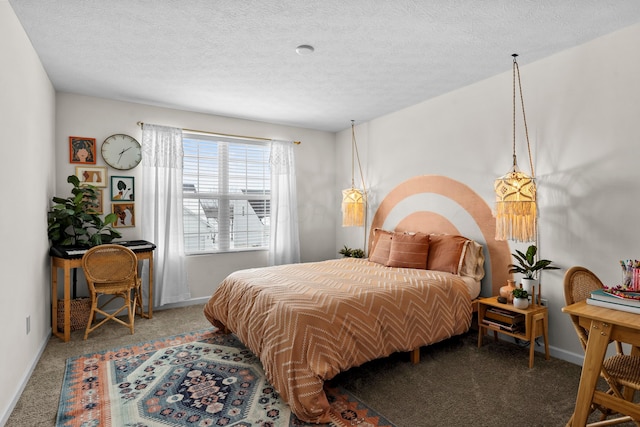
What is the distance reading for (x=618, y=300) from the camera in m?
1.75

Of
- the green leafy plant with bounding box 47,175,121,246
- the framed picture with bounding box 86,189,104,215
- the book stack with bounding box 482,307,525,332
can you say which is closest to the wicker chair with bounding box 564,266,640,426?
the book stack with bounding box 482,307,525,332

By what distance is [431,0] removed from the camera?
217 centimetres

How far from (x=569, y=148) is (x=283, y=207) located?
138 inches

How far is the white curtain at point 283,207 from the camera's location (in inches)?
201

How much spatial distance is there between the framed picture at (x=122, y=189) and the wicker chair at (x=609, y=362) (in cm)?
434

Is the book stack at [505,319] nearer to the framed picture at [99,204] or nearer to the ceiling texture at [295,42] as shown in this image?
the ceiling texture at [295,42]

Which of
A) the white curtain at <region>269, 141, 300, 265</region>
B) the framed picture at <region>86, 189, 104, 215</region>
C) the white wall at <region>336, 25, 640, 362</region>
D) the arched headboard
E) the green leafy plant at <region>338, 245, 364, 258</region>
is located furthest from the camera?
the white curtain at <region>269, 141, 300, 265</region>

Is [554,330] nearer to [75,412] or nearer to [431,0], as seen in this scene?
[431,0]

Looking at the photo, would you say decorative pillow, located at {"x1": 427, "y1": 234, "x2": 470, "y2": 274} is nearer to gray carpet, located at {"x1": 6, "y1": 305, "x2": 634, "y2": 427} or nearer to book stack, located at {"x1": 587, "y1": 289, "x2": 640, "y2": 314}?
gray carpet, located at {"x1": 6, "y1": 305, "x2": 634, "y2": 427}

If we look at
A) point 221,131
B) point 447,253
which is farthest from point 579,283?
point 221,131

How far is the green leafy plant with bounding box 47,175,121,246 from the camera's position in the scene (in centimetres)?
344

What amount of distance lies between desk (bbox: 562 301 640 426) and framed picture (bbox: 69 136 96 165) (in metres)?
4.59

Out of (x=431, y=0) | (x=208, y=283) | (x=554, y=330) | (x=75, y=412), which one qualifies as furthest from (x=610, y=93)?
(x=208, y=283)

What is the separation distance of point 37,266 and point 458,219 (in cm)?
399
